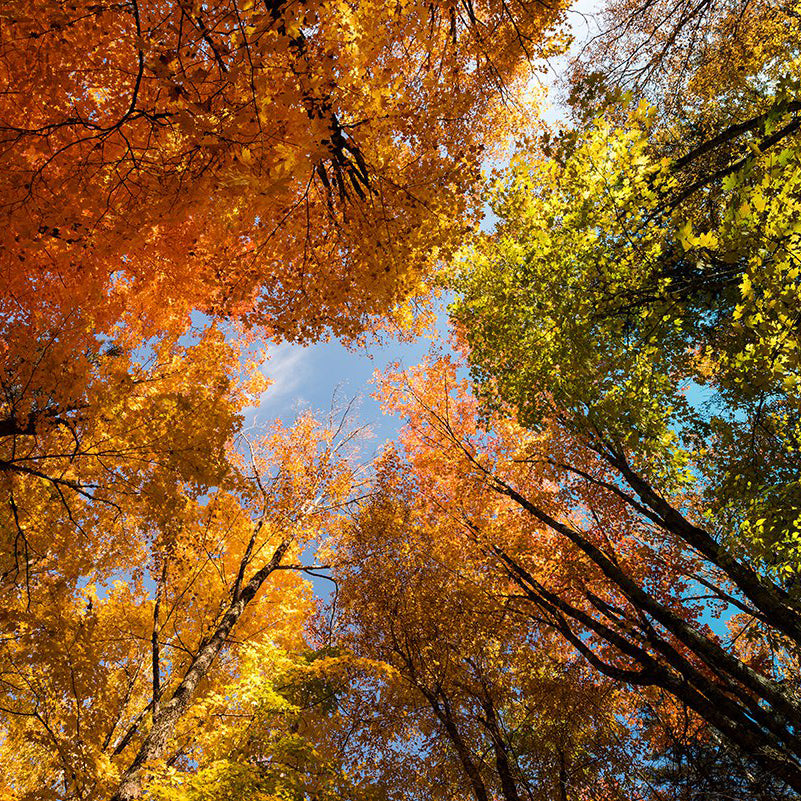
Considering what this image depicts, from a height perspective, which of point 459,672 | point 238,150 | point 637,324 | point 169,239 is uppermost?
point 169,239

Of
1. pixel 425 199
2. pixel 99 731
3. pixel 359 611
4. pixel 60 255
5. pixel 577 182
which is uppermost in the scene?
pixel 577 182

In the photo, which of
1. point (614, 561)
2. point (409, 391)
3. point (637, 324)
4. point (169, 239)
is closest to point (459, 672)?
point (614, 561)

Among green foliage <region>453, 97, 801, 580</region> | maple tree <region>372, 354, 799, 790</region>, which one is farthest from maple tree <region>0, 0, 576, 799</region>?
maple tree <region>372, 354, 799, 790</region>

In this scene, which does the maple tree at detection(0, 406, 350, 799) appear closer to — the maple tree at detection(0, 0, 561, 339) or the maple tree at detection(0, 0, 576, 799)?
the maple tree at detection(0, 0, 576, 799)

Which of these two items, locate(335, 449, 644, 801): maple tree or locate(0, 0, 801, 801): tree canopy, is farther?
locate(335, 449, 644, 801): maple tree

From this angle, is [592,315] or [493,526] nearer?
[592,315]

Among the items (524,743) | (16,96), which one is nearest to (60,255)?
(16,96)

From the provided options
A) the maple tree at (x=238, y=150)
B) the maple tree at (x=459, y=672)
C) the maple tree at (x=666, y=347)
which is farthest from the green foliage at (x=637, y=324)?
the maple tree at (x=459, y=672)

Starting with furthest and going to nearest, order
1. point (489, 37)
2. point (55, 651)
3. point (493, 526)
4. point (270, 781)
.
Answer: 1. point (493, 526)
2. point (55, 651)
3. point (489, 37)
4. point (270, 781)

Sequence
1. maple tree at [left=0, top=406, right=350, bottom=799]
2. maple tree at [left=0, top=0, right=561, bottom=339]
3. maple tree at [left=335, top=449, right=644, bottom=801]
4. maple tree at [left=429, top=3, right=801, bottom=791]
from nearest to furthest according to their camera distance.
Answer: maple tree at [left=0, top=0, right=561, bottom=339], maple tree at [left=429, top=3, right=801, bottom=791], maple tree at [left=0, top=406, right=350, bottom=799], maple tree at [left=335, top=449, right=644, bottom=801]

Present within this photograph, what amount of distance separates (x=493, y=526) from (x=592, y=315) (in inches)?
174

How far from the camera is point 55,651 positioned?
239 inches

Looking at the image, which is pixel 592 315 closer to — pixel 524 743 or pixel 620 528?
pixel 620 528

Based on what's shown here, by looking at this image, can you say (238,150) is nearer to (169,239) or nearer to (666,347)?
(169,239)
